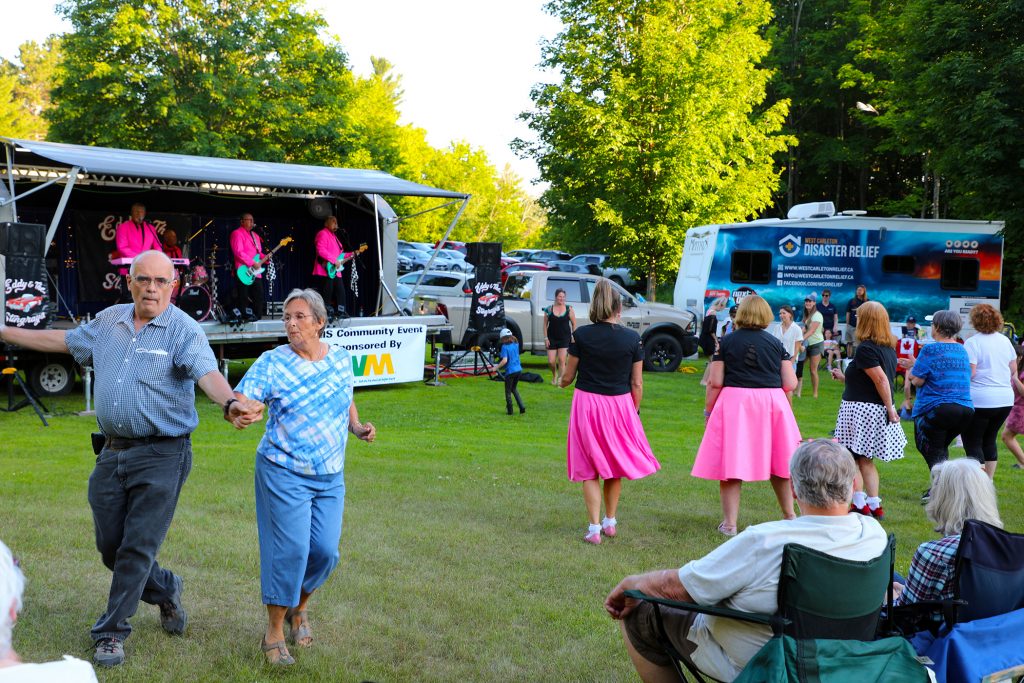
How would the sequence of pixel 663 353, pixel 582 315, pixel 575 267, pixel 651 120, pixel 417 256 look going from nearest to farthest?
1. pixel 582 315
2. pixel 663 353
3. pixel 651 120
4. pixel 575 267
5. pixel 417 256

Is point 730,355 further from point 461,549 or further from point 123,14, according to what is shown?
point 123,14

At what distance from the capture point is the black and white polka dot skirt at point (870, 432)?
7.29 m

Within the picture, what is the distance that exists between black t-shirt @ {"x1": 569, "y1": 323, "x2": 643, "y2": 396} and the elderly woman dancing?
2.46 m

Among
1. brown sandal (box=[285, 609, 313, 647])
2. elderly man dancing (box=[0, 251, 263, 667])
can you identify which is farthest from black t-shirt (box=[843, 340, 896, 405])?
elderly man dancing (box=[0, 251, 263, 667])

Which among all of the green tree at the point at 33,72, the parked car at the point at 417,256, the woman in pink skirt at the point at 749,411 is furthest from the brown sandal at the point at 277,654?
the green tree at the point at 33,72

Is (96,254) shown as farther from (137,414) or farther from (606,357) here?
(137,414)

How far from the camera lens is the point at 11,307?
11648 mm

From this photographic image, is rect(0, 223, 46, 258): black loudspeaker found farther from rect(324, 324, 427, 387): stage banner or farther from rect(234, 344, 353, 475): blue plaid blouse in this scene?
rect(234, 344, 353, 475): blue plaid blouse

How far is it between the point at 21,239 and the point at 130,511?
8933 millimetres

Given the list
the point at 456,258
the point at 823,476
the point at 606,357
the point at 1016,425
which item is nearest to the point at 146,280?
the point at 823,476

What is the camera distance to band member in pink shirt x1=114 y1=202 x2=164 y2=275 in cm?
1461

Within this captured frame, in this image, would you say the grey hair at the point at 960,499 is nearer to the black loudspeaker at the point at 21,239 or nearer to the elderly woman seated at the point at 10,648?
the elderly woman seated at the point at 10,648

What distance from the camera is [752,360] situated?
6723 mm

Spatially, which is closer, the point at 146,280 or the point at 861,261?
the point at 146,280
